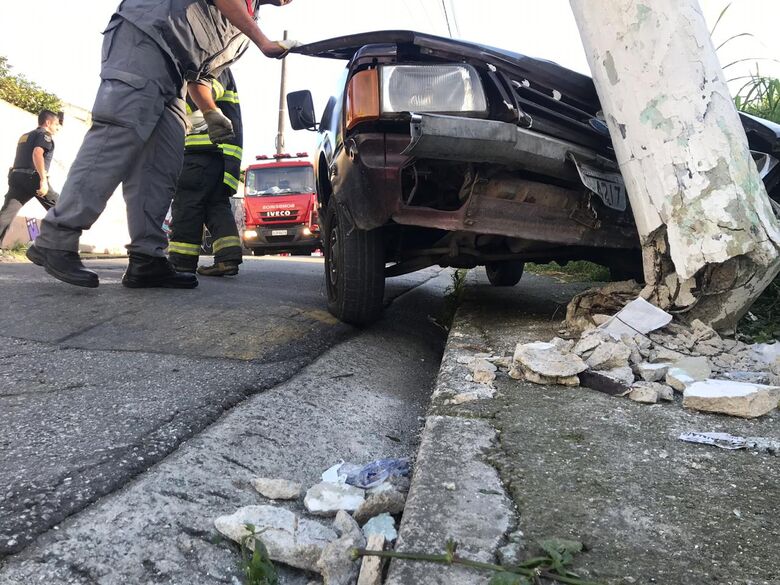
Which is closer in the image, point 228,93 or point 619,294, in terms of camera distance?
point 619,294

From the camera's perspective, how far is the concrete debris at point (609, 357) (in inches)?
68.3

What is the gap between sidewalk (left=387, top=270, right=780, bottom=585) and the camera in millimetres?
805

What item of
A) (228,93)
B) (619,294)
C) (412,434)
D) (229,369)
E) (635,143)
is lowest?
(412,434)

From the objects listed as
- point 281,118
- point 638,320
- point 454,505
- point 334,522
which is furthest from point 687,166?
point 281,118

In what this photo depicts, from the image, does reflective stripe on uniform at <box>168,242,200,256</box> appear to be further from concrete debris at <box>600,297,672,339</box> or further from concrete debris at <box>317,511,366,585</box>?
concrete debris at <box>317,511,366,585</box>

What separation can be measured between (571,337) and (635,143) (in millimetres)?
757

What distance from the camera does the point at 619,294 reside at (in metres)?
2.41

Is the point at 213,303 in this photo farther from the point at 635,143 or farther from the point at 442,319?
the point at 635,143

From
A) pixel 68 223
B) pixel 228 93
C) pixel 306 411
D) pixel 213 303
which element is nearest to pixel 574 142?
pixel 306 411

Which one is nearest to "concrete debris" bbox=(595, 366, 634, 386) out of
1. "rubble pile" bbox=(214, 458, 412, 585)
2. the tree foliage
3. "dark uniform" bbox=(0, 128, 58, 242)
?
"rubble pile" bbox=(214, 458, 412, 585)

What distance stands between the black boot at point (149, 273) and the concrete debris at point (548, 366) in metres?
2.21

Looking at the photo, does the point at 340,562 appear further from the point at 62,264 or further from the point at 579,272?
the point at 579,272

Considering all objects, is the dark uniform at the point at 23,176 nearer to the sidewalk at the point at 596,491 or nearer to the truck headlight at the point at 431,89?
the truck headlight at the point at 431,89

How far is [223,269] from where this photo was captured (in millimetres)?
A: 4426
